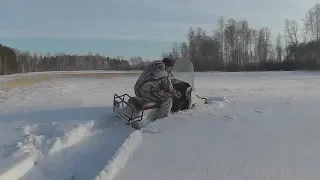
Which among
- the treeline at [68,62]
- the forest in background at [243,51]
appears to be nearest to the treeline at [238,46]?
the forest in background at [243,51]

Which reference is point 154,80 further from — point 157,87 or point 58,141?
point 58,141

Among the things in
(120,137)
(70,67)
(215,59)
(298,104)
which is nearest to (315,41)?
(215,59)

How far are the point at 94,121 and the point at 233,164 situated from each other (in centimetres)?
423

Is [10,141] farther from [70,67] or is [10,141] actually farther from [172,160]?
[70,67]

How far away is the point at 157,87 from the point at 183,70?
2.25 meters

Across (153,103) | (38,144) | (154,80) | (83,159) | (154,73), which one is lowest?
(83,159)

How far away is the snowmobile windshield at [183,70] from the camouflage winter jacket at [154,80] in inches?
74.8

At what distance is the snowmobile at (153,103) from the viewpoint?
8055 mm

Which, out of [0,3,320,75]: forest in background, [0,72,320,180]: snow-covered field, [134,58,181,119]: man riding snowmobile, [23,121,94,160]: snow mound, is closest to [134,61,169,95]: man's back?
[134,58,181,119]: man riding snowmobile

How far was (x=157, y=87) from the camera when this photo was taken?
8.56 meters

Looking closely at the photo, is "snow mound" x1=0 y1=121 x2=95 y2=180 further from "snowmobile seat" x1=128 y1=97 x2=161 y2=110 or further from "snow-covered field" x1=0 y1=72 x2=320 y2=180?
"snowmobile seat" x1=128 y1=97 x2=161 y2=110

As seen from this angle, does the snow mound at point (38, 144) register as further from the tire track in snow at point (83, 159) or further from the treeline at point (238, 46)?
the treeline at point (238, 46)

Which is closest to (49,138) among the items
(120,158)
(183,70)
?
(120,158)

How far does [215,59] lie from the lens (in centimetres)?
8856
